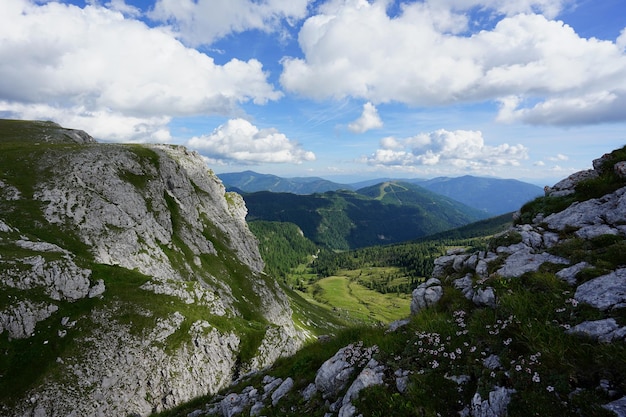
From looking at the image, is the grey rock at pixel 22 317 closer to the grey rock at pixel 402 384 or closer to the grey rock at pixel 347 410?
the grey rock at pixel 347 410

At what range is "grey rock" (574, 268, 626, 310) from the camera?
30.5 ft

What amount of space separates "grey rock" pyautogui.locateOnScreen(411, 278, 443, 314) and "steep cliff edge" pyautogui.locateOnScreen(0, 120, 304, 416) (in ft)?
169

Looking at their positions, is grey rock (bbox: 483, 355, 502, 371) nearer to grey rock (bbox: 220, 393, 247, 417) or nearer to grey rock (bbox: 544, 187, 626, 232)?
grey rock (bbox: 544, 187, 626, 232)

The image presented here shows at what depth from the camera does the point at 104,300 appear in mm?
54438

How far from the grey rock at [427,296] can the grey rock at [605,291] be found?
5852mm

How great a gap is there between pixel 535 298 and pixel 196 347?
60.1m

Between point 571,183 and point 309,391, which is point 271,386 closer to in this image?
point 309,391

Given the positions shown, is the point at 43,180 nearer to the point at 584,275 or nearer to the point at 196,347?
the point at 196,347

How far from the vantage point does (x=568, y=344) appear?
851 cm

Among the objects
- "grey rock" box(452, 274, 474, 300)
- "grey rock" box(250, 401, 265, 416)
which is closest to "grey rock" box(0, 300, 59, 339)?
"grey rock" box(250, 401, 265, 416)

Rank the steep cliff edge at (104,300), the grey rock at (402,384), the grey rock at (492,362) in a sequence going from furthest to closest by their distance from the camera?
the steep cliff edge at (104,300)
the grey rock at (402,384)
the grey rock at (492,362)

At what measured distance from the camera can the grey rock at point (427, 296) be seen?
15258 mm

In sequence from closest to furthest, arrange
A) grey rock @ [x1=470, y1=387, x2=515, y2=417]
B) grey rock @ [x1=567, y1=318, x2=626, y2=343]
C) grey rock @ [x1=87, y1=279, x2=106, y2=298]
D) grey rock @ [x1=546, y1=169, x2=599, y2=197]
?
grey rock @ [x1=470, y1=387, x2=515, y2=417]
grey rock @ [x1=567, y1=318, x2=626, y2=343]
grey rock @ [x1=546, y1=169, x2=599, y2=197]
grey rock @ [x1=87, y1=279, x2=106, y2=298]

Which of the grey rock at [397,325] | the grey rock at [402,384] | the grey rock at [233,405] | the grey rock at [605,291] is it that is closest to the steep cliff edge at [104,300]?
the grey rock at [233,405]
